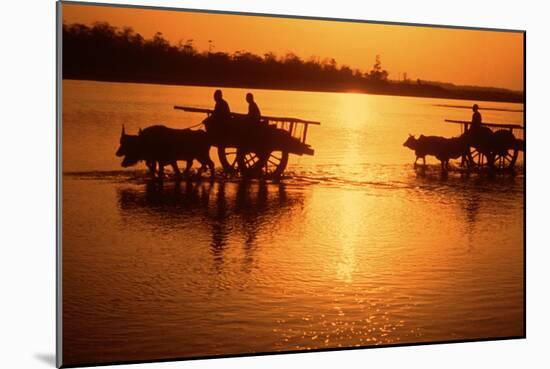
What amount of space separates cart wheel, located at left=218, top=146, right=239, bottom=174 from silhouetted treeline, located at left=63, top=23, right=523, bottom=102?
0.33 m

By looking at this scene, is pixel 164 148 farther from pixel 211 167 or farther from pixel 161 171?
pixel 211 167

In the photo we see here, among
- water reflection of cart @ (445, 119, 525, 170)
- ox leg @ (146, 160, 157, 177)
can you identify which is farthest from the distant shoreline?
ox leg @ (146, 160, 157, 177)

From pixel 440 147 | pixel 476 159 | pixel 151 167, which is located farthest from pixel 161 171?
pixel 476 159

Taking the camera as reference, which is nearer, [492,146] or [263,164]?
[263,164]

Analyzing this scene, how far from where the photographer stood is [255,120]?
577 cm

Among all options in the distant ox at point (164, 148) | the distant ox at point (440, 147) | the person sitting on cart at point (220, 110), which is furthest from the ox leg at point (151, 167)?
the distant ox at point (440, 147)

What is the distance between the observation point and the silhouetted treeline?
5.38 m

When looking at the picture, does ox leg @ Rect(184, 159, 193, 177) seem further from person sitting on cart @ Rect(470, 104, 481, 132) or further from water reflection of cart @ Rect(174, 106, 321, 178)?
person sitting on cart @ Rect(470, 104, 481, 132)

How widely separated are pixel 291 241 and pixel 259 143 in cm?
53

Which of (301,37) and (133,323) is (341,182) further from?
(133,323)

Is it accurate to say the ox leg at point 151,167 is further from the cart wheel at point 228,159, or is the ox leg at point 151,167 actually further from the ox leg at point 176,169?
the cart wheel at point 228,159

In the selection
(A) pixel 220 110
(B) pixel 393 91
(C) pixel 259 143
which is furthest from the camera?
(B) pixel 393 91

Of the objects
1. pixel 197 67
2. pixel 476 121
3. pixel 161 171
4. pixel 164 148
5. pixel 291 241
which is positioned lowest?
pixel 291 241

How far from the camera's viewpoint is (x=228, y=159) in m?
5.72
